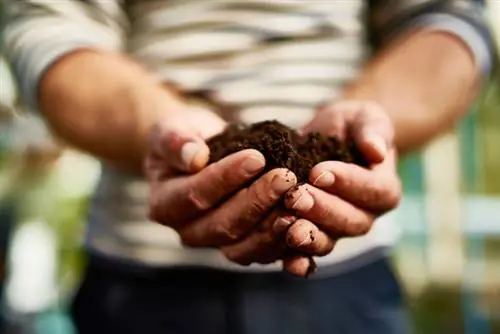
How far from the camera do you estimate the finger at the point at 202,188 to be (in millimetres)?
317

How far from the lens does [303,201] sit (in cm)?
30

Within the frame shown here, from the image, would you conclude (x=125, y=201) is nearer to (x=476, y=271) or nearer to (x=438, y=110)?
(x=438, y=110)

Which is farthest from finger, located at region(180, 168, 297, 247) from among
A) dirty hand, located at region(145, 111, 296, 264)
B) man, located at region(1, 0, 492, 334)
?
man, located at region(1, 0, 492, 334)

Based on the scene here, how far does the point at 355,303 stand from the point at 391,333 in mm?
54

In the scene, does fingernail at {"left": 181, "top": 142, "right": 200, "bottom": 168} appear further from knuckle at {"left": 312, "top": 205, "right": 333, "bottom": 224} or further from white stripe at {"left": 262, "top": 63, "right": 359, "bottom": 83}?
white stripe at {"left": 262, "top": 63, "right": 359, "bottom": 83}

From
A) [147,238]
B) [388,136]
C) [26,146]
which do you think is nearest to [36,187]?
[26,146]

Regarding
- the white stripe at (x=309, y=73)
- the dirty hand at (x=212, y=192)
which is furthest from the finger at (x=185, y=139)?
the white stripe at (x=309, y=73)

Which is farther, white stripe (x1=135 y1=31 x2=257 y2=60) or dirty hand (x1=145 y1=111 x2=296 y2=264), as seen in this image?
white stripe (x1=135 y1=31 x2=257 y2=60)

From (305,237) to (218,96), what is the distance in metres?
0.25

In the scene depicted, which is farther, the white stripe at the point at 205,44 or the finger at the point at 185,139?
the white stripe at the point at 205,44

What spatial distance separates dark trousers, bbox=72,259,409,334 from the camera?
20.4 inches

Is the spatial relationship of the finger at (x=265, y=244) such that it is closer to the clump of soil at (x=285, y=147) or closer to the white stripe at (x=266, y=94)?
the clump of soil at (x=285, y=147)

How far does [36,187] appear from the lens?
1708 millimetres

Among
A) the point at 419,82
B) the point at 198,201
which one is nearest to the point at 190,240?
the point at 198,201
